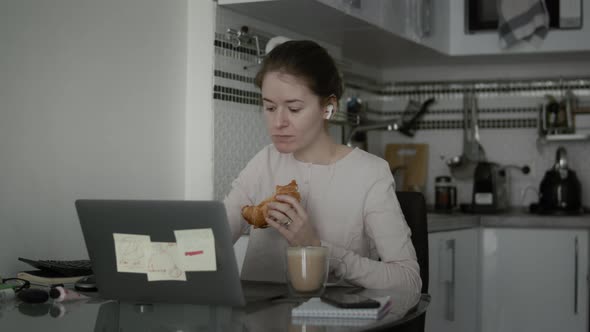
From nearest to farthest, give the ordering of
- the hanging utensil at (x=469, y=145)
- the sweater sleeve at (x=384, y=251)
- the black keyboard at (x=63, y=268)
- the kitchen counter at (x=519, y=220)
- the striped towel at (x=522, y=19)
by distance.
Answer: the sweater sleeve at (x=384, y=251) < the black keyboard at (x=63, y=268) < the kitchen counter at (x=519, y=220) < the striped towel at (x=522, y=19) < the hanging utensil at (x=469, y=145)

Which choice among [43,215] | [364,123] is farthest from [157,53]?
[364,123]

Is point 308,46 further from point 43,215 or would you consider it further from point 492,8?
point 492,8

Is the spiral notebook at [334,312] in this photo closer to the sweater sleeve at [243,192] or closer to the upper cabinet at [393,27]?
the sweater sleeve at [243,192]

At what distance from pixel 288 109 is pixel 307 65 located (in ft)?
0.40

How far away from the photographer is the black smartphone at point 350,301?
1.31 m

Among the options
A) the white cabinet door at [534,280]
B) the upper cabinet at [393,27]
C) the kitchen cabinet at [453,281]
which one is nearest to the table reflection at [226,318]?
the upper cabinet at [393,27]

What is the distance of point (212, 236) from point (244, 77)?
1486 millimetres

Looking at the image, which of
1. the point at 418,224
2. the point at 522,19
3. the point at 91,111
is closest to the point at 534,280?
the point at 522,19

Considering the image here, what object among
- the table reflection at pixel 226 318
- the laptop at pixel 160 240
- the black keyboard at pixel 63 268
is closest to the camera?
the table reflection at pixel 226 318

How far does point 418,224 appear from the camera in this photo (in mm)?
1967

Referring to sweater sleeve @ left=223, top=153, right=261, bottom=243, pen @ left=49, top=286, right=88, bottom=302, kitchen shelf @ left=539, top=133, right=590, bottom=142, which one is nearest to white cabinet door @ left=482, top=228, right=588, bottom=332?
kitchen shelf @ left=539, top=133, right=590, bottom=142

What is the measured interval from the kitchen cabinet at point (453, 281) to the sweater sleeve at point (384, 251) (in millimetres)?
1263

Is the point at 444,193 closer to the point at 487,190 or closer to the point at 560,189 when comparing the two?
the point at 487,190

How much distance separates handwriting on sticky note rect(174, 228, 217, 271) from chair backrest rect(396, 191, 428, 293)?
2.39 ft
